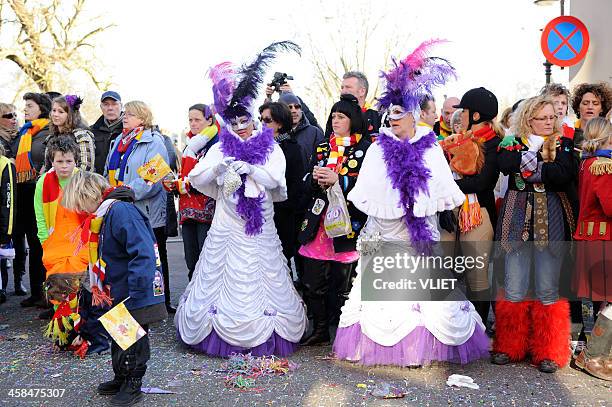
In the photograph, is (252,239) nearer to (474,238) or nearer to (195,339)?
(195,339)

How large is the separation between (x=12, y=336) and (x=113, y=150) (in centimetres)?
197

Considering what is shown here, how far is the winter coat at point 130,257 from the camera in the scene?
14.2 feet

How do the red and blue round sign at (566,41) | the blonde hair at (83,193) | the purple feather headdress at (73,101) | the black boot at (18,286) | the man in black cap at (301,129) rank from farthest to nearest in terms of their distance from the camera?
1. the red and blue round sign at (566,41)
2. the black boot at (18,286)
3. the purple feather headdress at (73,101)
4. the man in black cap at (301,129)
5. the blonde hair at (83,193)

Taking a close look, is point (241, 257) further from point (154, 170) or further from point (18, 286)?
point (18, 286)

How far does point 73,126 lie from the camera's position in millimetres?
6930

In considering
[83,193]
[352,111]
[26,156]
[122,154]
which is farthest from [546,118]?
[26,156]

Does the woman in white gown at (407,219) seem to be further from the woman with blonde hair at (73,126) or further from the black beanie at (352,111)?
the woman with blonde hair at (73,126)

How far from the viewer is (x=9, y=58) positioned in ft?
74.8

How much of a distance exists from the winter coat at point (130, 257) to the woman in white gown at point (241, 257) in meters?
1.09

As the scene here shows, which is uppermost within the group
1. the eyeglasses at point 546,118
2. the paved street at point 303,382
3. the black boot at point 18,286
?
the eyeglasses at point 546,118

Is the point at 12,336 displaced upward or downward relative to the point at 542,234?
downward

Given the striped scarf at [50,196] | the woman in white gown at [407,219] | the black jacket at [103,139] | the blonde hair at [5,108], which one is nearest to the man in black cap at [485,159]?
the woman in white gown at [407,219]

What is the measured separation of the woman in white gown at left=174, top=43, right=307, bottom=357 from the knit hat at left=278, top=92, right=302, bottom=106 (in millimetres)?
1180

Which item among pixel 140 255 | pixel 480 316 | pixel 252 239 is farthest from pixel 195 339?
pixel 480 316
